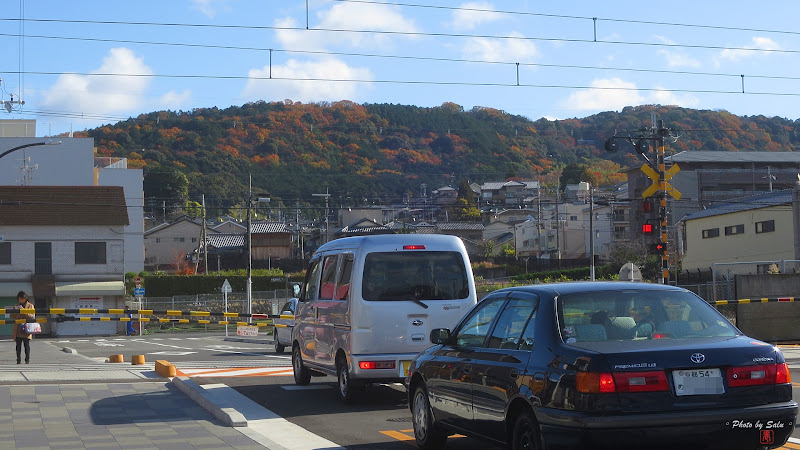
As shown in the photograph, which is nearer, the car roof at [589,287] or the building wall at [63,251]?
the car roof at [589,287]

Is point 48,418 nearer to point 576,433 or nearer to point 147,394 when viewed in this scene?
point 147,394

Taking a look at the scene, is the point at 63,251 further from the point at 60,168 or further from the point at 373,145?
the point at 373,145

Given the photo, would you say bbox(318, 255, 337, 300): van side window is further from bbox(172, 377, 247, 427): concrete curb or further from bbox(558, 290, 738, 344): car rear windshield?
bbox(558, 290, 738, 344): car rear windshield

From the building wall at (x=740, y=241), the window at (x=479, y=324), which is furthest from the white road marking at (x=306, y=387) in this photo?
the building wall at (x=740, y=241)

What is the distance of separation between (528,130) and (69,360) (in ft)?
382

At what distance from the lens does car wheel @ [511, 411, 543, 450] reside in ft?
22.2

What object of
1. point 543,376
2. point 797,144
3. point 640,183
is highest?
point 797,144

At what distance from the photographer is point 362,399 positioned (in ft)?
44.7

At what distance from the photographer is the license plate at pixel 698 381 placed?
6.36 metres

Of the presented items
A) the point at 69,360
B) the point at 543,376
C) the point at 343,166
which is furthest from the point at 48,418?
the point at 343,166

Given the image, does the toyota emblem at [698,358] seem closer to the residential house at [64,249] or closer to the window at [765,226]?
the window at [765,226]

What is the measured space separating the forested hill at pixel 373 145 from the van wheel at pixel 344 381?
84621 millimetres

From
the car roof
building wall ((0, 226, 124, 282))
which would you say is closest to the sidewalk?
the car roof

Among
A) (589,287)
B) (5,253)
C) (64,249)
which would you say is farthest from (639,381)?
(5,253)
